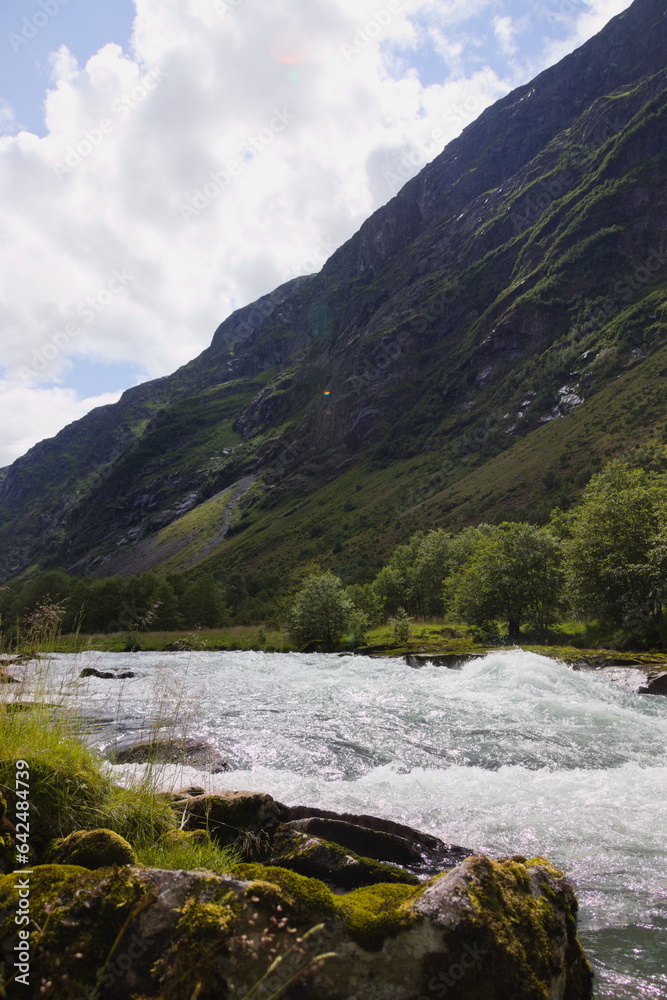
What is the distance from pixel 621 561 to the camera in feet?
97.2

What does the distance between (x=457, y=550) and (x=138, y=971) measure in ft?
202

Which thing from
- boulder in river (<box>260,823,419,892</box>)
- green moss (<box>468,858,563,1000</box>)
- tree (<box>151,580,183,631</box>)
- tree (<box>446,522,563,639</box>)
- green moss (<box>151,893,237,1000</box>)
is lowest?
tree (<box>151,580,183,631</box>)

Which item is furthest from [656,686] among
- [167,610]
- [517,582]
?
[167,610]

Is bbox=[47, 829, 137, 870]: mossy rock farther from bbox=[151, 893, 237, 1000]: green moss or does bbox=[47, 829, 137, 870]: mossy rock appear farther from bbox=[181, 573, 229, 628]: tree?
bbox=[181, 573, 229, 628]: tree

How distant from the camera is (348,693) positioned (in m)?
22.8

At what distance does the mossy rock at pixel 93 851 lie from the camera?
4.17m

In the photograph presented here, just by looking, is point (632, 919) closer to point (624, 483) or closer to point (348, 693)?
point (348, 693)

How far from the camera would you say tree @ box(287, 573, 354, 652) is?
4772cm

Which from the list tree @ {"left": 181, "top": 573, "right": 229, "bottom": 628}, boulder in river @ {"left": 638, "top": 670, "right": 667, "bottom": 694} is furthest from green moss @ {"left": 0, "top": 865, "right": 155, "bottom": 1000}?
tree @ {"left": 181, "top": 573, "right": 229, "bottom": 628}

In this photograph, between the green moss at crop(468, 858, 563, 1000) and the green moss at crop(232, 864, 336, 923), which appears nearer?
the green moss at crop(232, 864, 336, 923)

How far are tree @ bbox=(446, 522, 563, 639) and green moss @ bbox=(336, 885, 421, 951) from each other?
34767 millimetres

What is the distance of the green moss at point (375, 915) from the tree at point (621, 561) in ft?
91.6

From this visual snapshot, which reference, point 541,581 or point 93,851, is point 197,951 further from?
point 541,581

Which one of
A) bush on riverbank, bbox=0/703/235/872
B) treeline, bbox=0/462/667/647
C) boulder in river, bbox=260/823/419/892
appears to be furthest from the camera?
treeline, bbox=0/462/667/647
